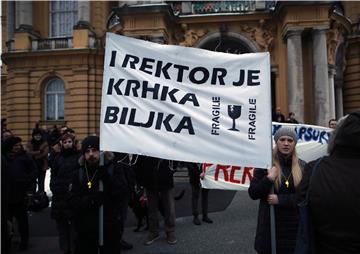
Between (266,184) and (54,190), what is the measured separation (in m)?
3.57

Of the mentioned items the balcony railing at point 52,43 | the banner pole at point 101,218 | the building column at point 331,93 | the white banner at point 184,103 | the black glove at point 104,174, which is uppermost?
the balcony railing at point 52,43

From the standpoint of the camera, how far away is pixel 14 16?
32031 millimetres

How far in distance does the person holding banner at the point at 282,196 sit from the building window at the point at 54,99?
2539 cm

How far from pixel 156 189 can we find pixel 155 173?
26cm

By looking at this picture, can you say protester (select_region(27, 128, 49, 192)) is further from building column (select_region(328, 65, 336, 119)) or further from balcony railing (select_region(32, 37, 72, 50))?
balcony railing (select_region(32, 37, 72, 50))

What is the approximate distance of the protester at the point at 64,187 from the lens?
632 cm

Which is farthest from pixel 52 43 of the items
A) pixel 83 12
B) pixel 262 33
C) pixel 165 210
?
pixel 165 210

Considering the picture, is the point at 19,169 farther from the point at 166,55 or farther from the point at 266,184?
the point at 266,184

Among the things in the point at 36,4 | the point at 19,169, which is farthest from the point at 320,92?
the point at 36,4

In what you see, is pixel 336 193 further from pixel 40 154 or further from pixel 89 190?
pixel 40 154

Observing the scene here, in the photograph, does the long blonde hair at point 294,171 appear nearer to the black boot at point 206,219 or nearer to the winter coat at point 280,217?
the winter coat at point 280,217

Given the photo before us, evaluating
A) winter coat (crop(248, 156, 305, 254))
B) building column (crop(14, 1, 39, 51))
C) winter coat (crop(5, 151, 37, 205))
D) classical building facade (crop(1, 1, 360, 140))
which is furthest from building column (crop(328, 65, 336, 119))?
building column (crop(14, 1, 39, 51))

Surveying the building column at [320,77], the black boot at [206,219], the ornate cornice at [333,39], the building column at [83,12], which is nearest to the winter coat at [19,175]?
the black boot at [206,219]

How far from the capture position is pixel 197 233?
25.3ft
